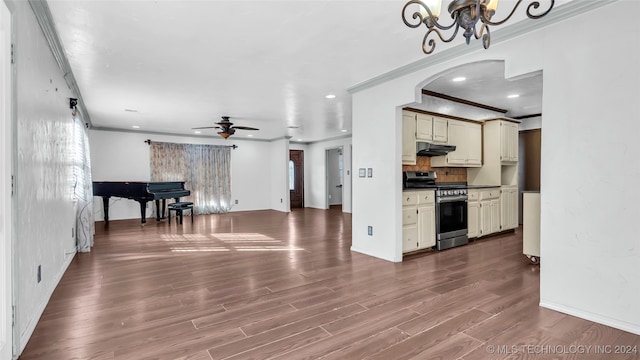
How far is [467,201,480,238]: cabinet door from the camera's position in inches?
204

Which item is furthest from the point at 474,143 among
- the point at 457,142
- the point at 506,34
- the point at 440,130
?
the point at 506,34

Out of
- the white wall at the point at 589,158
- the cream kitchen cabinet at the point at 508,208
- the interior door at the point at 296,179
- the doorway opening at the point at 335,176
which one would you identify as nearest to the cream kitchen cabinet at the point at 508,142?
the cream kitchen cabinet at the point at 508,208

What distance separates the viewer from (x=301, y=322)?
2.39 metres

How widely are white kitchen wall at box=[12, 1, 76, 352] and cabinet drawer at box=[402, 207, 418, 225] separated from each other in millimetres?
3752

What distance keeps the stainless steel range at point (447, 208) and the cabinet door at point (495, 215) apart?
0.85 meters

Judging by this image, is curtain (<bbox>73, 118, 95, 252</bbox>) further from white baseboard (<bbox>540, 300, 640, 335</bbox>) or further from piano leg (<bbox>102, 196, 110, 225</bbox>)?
white baseboard (<bbox>540, 300, 640, 335</bbox>)

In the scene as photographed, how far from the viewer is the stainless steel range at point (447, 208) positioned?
4.69 metres

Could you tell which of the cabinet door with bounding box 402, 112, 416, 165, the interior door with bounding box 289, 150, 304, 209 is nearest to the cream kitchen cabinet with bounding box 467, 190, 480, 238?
the cabinet door with bounding box 402, 112, 416, 165

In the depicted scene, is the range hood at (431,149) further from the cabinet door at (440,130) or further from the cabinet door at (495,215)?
the cabinet door at (495,215)

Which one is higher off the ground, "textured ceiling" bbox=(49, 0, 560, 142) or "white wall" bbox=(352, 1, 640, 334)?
"textured ceiling" bbox=(49, 0, 560, 142)

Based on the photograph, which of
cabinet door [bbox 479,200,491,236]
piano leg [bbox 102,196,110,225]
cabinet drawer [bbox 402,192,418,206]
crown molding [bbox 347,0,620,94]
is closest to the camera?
crown molding [bbox 347,0,620,94]

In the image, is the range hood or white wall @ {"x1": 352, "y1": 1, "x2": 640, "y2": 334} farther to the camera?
the range hood

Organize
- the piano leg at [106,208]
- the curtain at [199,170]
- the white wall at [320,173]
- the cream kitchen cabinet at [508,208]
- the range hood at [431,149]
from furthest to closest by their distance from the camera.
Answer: the white wall at [320,173] → the curtain at [199,170] → the piano leg at [106,208] → the cream kitchen cabinet at [508,208] → the range hood at [431,149]

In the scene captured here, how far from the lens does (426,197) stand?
4543 millimetres
